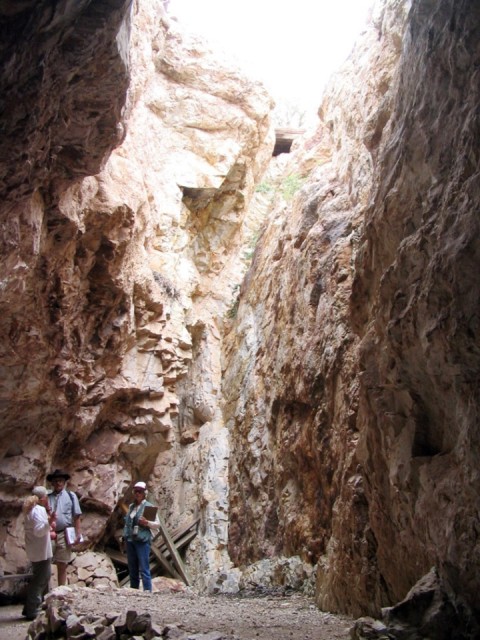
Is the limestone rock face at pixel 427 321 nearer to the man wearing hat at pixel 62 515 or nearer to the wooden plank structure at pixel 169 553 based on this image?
the man wearing hat at pixel 62 515

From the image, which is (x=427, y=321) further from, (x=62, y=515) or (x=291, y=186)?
(x=291, y=186)

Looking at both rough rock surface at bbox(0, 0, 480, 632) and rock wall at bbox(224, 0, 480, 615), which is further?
rough rock surface at bbox(0, 0, 480, 632)

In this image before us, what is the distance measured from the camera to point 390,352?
187 inches

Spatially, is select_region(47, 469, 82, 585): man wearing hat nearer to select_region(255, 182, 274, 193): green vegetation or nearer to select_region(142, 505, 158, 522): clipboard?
select_region(142, 505, 158, 522): clipboard

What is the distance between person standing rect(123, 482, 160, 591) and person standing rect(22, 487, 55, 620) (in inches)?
67.8

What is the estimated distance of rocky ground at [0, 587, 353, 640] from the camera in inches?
172

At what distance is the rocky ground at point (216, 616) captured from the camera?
437 cm

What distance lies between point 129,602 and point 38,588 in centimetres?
119

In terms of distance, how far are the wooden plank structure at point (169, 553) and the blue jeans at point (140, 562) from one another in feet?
11.8

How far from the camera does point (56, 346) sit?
855 centimetres

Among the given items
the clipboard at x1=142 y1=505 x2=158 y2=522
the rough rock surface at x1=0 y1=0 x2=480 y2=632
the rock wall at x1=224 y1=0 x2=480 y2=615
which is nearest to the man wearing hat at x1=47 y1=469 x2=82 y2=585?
the clipboard at x1=142 y1=505 x2=158 y2=522

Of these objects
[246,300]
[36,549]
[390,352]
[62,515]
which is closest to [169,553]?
[62,515]

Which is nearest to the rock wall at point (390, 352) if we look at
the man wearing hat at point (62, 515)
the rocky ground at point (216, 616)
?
the rocky ground at point (216, 616)

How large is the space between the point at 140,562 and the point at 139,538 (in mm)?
451
